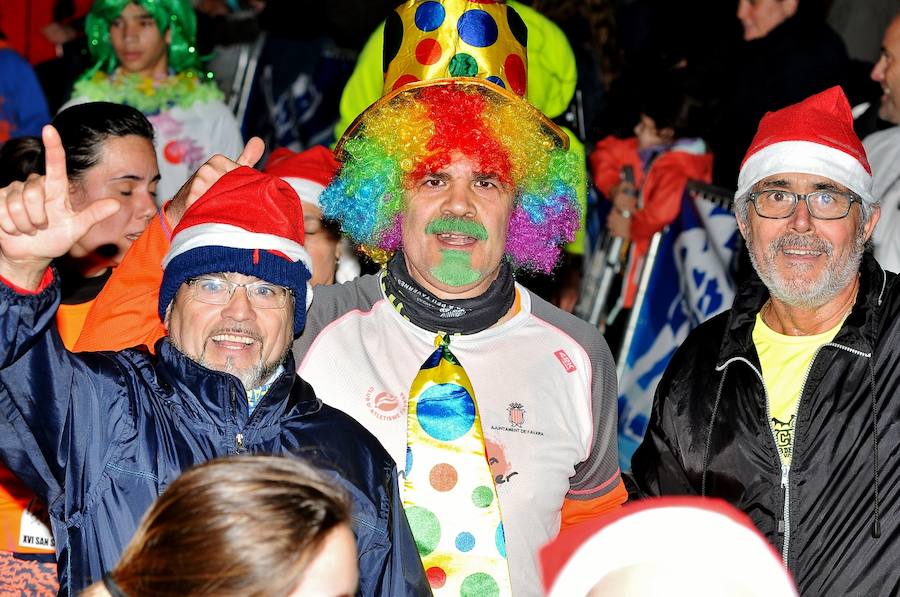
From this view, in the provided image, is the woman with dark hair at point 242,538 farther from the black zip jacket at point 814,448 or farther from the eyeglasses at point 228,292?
the black zip jacket at point 814,448

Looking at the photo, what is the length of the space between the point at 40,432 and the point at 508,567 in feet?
4.55

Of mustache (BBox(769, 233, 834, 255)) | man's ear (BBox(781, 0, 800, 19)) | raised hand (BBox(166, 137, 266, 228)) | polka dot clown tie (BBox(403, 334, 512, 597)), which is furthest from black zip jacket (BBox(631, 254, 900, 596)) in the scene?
man's ear (BBox(781, 0, 800, 19))

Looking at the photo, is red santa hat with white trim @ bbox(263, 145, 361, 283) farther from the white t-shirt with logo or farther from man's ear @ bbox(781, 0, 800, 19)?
man's ear @ bbox(781, 0, 800, 19)

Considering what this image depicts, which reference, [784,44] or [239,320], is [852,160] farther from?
[784,44]

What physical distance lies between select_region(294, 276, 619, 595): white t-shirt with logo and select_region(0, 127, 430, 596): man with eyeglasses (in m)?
0.23

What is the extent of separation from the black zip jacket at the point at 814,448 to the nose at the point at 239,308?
1.40 metres

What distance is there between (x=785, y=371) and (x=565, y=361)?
69 cm

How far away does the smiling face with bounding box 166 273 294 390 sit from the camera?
3.29m

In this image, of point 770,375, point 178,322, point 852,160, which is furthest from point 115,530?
point 852,160

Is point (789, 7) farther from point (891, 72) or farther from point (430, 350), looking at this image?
point (430, 350)

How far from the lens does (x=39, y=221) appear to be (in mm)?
2619

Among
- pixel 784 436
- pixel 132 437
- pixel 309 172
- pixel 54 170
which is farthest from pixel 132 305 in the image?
pixel 784 436

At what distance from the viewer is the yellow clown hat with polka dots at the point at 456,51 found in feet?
13.2

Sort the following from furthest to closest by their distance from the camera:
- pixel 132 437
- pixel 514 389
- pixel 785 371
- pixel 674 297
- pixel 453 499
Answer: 1. pixel 674 297
2. pixel 785 371
3. pixel 514 389
4. pixel 453 499
5. pixel 132 437
